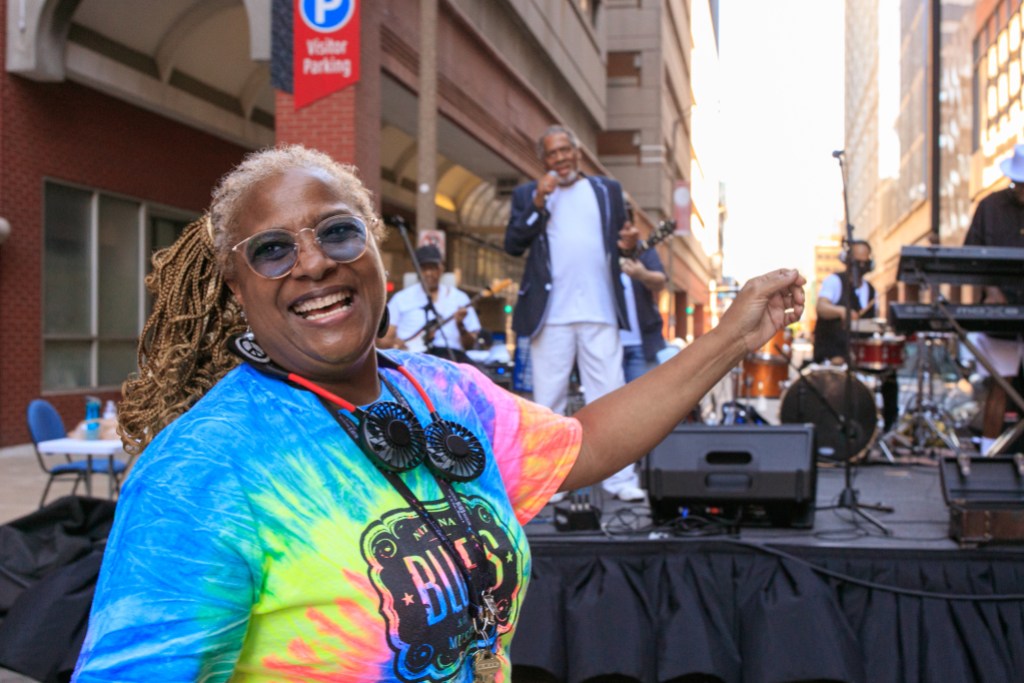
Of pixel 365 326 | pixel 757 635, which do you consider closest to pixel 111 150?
pixel 757 635

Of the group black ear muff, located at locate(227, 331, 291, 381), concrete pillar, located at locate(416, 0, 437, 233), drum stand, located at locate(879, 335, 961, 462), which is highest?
concrete pillar, located at locate(416, 0, 437, 233)

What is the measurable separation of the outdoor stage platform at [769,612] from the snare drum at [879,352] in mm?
5241

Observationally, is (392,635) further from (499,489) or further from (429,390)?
(429,390)

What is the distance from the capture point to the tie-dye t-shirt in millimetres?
1253

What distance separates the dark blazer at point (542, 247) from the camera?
547cm

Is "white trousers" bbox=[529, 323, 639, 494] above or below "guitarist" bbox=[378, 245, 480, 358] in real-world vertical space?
below

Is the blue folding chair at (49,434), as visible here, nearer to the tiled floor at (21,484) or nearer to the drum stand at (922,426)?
the tiled floor at (21,484)

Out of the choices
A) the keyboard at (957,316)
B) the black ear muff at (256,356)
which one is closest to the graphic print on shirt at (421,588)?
the black ear muff at (256,356)

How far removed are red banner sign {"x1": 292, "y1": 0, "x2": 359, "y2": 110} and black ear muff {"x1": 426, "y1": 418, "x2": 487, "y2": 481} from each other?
9620mm

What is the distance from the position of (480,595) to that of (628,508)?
3.76 m

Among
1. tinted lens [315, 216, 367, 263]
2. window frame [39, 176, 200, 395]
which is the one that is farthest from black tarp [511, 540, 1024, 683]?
window frame [39, 176, 200, 395]

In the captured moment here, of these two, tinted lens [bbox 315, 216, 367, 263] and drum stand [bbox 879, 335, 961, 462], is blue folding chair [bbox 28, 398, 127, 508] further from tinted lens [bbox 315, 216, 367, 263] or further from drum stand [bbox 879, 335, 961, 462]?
drum stand [bbox 879, 335, 961, 462]

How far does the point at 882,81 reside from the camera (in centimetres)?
5350

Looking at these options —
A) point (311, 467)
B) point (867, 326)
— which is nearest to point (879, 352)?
point (867, 326)
